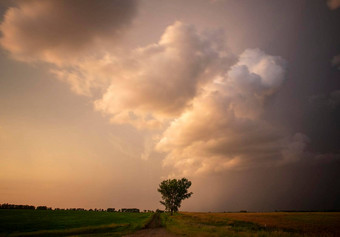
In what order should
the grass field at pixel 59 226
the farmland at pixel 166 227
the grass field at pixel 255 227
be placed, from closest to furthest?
the grass field at pixel 255 227
the farmland at pixel 166 227
the grass field at pixel 59 226

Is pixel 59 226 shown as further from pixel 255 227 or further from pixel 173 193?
pixel 173 193

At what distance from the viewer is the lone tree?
96375 millimetres

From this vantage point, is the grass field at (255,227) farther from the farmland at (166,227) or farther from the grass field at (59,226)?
the grass field at (59,226)

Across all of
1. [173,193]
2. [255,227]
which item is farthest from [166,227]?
[173,193]

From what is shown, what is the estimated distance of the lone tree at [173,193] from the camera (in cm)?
9638

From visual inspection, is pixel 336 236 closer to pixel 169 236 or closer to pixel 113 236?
pixel 169 236

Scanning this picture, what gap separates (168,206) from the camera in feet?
316

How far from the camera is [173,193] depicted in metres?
97.9

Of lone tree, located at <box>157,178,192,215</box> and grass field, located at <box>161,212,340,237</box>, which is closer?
grass field, located at <box>161,212,340,237</box>

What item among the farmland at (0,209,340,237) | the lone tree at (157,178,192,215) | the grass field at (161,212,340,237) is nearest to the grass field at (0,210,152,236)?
the farmland at (0,209,340,237)

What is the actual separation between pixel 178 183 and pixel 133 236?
7748 cm

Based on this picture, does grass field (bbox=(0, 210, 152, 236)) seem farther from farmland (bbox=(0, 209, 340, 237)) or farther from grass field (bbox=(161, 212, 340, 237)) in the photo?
grass field (bbox=(161, 212, 340, 237))

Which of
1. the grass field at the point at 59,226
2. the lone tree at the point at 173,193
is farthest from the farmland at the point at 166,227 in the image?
the lone tree at the point at 173,193

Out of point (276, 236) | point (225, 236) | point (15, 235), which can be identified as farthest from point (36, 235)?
point (276, 236)
